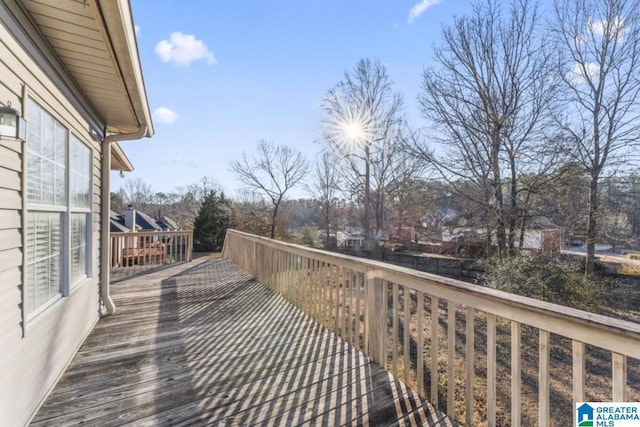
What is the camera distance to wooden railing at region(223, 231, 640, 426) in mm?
1271

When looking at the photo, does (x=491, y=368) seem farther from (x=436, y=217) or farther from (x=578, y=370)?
(x=436, y=217)

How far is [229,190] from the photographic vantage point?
19.9 m

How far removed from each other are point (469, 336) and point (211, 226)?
55.3 feet

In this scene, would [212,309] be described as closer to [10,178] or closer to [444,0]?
[10,178]

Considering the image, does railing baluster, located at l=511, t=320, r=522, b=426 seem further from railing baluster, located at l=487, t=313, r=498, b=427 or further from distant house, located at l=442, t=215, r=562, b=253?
distant house, located at l=442, t=215, r=562, b=253

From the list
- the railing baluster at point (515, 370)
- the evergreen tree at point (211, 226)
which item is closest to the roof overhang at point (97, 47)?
the railing baluster at point (515, 370)

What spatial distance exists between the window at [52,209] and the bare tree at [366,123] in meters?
13.0

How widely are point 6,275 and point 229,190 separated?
62.3ft

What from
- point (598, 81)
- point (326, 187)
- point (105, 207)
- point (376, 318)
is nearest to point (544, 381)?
point (376, 318)

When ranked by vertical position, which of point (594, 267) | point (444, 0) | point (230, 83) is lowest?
point (594, 267)

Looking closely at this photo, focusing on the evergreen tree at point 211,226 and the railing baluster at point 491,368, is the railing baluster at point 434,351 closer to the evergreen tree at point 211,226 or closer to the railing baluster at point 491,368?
the railing baluster at point 491,368

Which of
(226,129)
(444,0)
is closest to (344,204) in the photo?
(226,129)

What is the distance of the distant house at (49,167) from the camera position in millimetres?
1538

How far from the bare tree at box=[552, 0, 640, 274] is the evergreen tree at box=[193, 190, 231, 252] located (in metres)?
15.7
